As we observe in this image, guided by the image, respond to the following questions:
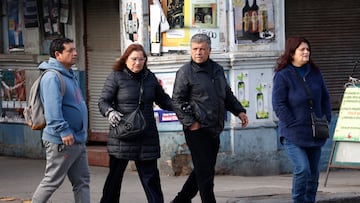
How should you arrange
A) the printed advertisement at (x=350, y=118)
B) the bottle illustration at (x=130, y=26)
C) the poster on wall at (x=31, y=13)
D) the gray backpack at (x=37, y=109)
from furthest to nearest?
the poster on wall at (x=31, y=13), the bottle illustration at (x=130, y=26), the printed advertisement at (x=350, y=118), the gray backpack at (x=37, y=109)

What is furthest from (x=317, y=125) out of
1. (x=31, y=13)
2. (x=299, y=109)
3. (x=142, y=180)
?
(x=31, y=13)

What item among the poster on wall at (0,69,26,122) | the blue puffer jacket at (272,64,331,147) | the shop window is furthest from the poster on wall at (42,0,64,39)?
the blue puffer jacket at (272,64,331,147)

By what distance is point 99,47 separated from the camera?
1380 cm

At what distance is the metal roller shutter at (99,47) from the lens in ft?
44.5

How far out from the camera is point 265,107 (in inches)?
504

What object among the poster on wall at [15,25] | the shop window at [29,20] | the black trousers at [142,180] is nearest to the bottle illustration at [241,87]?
the shop window at [29,20]

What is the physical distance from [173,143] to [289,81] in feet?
11.3

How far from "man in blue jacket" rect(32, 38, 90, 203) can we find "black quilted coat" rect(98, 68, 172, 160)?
1.56 feet

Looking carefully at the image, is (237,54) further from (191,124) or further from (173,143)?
(191,124)

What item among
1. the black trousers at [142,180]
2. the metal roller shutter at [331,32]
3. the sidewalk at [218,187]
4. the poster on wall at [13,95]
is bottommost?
the sidewalk at [218,187]

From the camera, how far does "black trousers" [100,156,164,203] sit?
938 cm

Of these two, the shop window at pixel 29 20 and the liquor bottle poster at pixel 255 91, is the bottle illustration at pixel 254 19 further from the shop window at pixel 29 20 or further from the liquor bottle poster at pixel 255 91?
the shop window at pixel 29 20

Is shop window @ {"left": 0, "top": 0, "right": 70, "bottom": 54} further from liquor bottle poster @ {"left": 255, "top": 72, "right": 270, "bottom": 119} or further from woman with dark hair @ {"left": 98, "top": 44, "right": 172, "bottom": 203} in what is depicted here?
woman with dark hair @ {"left": 98, "top": 44, "right": 172, "bottom": 203}

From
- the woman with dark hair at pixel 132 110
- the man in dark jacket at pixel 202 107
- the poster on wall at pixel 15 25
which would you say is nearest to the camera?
the woman with dark hair at pixel 132 110
